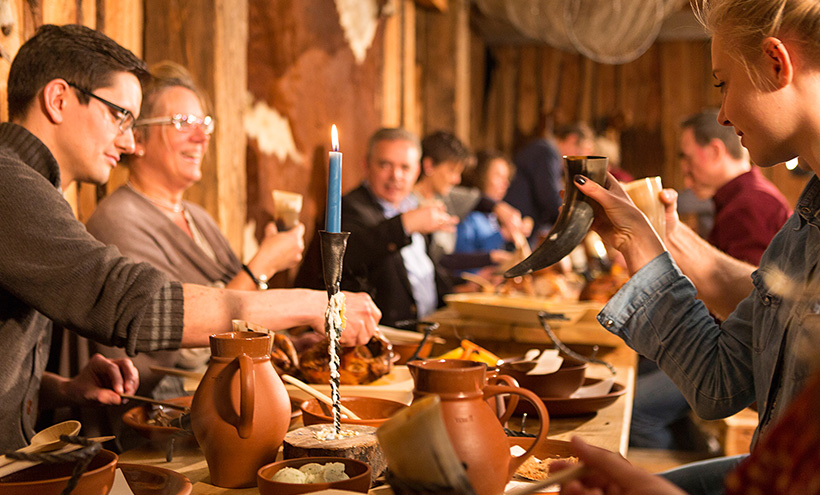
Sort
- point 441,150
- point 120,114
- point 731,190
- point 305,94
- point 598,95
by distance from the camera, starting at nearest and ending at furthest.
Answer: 1. point 120,114
2. point 731,190
3. point 305,94
4. point 441,150
5. point 598,95

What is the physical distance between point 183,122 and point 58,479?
5.60 feet

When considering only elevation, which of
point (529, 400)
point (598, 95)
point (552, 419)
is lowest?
point (552, 419)

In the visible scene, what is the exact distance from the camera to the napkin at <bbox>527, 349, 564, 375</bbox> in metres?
1.68

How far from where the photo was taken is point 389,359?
177cm

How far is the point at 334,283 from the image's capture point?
1183 mm

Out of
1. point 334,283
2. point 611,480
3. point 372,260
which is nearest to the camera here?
point 611,480

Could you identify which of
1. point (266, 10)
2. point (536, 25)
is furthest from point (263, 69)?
point (536, 25)

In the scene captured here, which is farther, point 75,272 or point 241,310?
point 241,310

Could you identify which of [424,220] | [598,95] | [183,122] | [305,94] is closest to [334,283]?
[183,122]

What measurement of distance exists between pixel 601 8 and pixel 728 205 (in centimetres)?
251

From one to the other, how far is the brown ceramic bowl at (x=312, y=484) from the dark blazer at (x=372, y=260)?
88.9 inches

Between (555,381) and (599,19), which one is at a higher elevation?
(599,19)

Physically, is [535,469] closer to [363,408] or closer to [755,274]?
[363,408]

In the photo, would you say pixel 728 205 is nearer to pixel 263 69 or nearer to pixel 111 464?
pixel 263 69
